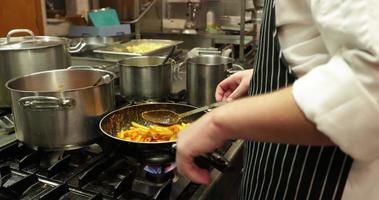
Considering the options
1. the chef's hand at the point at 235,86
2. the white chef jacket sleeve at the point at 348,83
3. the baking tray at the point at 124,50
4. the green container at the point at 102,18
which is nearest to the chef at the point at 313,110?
the white chef jacket sleeve at the point at 348,83

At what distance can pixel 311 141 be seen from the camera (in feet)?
1.27

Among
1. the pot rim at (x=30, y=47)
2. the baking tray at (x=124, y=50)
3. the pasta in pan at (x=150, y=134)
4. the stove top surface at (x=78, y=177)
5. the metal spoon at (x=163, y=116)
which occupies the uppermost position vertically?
the pot rim at (x=30, y=47)

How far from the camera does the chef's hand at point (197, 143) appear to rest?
0.42 meters

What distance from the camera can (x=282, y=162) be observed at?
1.75 ft

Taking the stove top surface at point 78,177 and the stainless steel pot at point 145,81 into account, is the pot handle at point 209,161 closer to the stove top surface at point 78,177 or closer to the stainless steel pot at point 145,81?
the stove top surface at point 78,177

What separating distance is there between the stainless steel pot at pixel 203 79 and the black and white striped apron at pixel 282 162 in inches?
13.3

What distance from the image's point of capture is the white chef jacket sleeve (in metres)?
0.35

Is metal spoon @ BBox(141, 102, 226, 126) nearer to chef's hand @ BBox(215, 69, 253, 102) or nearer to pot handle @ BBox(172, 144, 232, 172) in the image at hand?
chef's hand @ BBox(215, 69, 253, 102)

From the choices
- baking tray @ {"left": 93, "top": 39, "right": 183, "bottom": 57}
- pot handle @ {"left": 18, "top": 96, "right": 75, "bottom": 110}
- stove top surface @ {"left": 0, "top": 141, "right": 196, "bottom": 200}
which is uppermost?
baking tray @ {"left": 93, "top": 39, "right": 183, "bottom": 57}

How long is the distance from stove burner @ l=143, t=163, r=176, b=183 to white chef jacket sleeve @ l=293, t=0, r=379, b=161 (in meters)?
0.36

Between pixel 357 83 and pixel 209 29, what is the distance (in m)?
1.92

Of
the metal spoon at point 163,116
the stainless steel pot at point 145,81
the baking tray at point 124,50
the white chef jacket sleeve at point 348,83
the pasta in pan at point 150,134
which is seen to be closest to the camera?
the white chef jacket sleeve at point 348,83

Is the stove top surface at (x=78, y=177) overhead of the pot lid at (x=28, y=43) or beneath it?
beneath

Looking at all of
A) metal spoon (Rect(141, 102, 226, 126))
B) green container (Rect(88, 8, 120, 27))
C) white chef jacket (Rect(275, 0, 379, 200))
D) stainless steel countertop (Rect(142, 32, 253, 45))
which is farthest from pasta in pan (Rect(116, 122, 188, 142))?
stainless steel countertop (Rect(142, 32, 253, 45))
